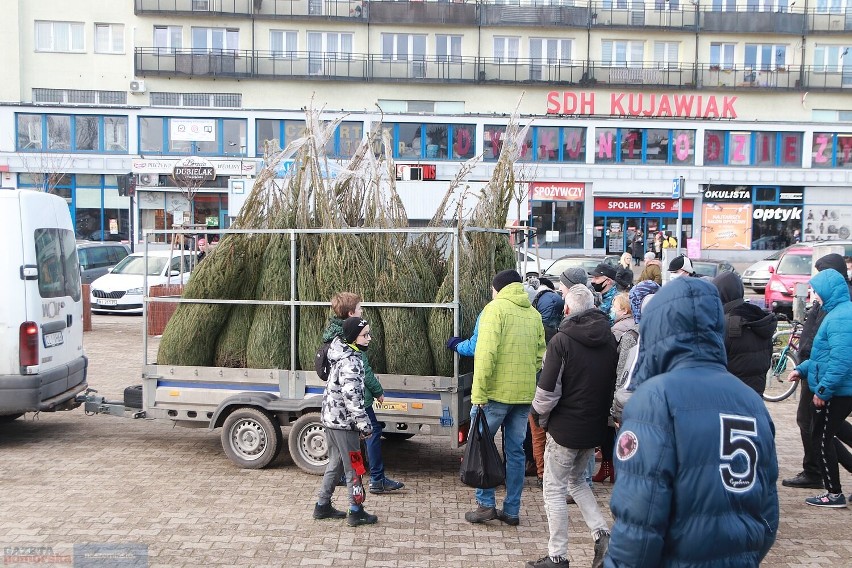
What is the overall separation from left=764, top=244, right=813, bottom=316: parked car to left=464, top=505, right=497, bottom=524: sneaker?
51.2ft

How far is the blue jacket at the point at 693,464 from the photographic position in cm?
272

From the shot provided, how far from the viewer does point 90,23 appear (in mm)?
39875

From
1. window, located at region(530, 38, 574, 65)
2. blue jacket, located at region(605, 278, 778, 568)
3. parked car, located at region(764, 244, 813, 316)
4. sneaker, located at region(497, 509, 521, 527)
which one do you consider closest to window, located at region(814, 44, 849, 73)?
window, located at region(530, 38, 574, 65)

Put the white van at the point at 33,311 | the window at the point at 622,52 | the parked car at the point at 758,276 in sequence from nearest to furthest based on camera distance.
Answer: the white van at the point at 33,311 → the parked car at the point at 758,276 → the window at the point at 622,52

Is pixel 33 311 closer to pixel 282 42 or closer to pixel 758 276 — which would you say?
pixel 758 276

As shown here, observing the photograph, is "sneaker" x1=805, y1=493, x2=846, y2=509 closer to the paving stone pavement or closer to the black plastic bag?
the paving stone pavement

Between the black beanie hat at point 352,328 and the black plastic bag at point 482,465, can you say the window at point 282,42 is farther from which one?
the black plastic bag at point 482,465

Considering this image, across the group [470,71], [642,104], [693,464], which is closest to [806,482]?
[693,464]

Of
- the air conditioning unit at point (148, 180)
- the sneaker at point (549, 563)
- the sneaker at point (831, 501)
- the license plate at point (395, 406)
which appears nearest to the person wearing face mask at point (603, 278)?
the license plate at point (395, 406)

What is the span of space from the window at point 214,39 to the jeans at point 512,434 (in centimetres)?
3804

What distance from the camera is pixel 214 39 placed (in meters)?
40.9

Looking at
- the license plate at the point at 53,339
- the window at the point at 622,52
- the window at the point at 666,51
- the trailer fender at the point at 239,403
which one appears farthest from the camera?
the window at the point at 666,51

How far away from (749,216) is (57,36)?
111 ft

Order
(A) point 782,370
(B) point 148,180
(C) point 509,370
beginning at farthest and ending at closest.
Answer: (B) point 148,180
(A) point 782,370
(C) point 509,370
